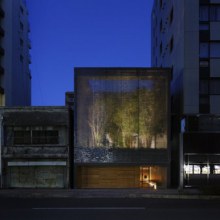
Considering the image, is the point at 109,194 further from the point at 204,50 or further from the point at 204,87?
the point at 204,50

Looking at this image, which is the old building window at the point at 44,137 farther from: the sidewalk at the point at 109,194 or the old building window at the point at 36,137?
the sidewalk at the point at 109,194

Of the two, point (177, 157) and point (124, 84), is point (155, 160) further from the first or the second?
point (124, 84)

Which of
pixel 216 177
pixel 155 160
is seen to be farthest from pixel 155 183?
pixel 216 177

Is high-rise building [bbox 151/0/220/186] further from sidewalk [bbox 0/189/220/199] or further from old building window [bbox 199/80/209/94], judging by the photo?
sidewalk [bbox 0/189/220/199]

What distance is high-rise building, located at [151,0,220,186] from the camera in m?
31.5

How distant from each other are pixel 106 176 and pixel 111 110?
182 inches

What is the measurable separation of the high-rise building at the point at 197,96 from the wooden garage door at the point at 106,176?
3.45m

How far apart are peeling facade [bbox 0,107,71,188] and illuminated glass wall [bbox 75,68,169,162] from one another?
4.04 ft

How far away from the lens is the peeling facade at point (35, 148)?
105ft

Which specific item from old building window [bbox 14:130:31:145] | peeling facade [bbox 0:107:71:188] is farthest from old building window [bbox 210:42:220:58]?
old building window [bbox 14:130:31:145]

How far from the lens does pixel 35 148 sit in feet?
106

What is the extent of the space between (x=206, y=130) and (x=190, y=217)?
1681cm

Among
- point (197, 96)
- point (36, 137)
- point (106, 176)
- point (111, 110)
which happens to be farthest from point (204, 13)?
point (36, 137)

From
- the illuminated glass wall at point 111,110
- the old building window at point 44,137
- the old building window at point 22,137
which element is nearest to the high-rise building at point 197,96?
the illuminated glass wall at point 111,110
